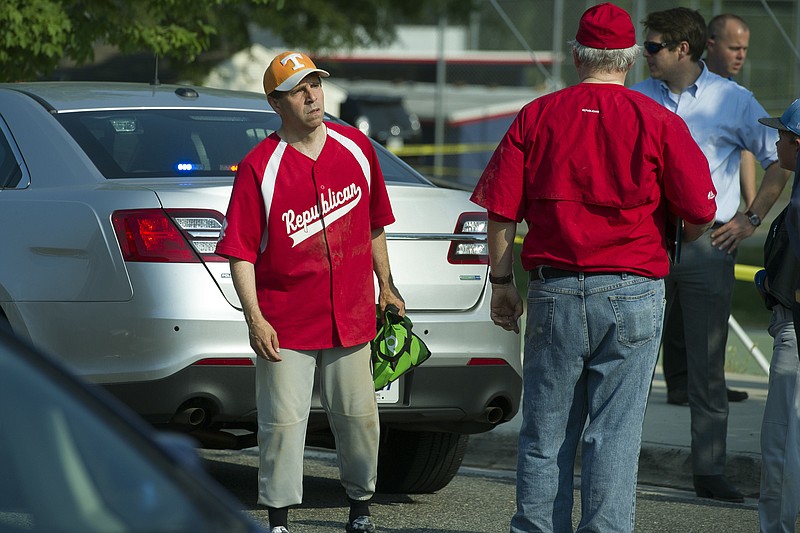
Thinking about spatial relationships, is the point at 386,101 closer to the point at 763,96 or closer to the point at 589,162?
the point at 763,96

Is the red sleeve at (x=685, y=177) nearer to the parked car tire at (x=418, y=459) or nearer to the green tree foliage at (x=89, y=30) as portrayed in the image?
the parked car tire at (x=418, y=459)

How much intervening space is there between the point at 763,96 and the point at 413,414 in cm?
2952

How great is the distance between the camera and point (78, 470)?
2.27 metres

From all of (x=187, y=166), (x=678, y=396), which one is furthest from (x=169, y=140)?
(x=678, y=396)

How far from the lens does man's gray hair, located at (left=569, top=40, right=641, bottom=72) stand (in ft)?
14.6

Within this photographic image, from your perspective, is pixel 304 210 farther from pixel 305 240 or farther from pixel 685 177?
pixel 685 177

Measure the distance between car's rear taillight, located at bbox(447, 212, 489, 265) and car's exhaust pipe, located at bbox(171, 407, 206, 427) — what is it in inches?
43.5

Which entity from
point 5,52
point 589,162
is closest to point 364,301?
point 589,162

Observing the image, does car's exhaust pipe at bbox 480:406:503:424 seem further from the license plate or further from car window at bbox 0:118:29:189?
car window at bbox 0:118:29:189

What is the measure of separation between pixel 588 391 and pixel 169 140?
2.11 meters

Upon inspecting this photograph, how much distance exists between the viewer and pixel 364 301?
16.4 ft

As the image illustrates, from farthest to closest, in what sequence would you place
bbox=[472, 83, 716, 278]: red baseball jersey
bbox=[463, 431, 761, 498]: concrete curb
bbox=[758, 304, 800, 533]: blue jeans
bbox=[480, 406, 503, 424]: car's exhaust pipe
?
bbox=[463, 431, 761, 498]: concrete curb, bbox=[480, 406, 503, 424]: car's exhaust pipe, bbox=[758, 304, 800, 533]: blue jeans, bbox=[472, 83, 716, 278]: red baseball jersey

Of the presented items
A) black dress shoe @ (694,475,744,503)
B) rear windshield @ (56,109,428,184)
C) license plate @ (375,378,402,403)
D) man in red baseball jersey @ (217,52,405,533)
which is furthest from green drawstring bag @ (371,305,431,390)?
black dress shoe @ (694,475,744,503)

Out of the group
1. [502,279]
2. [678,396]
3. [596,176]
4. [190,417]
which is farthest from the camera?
[678,396]
